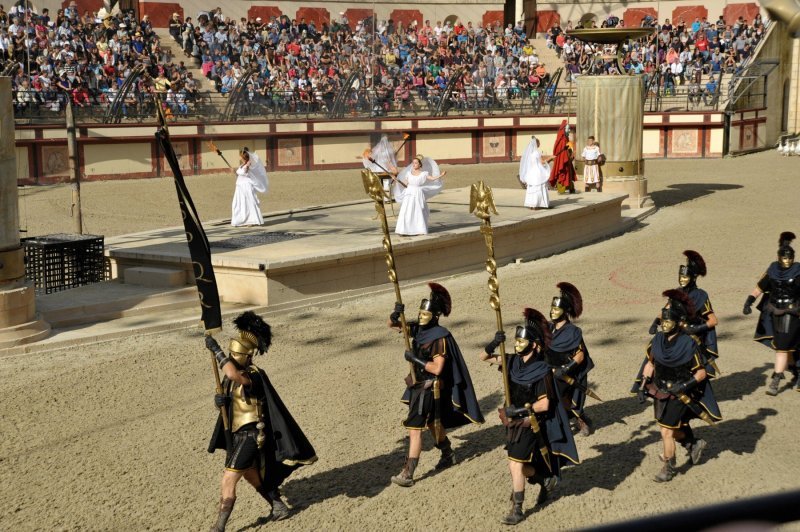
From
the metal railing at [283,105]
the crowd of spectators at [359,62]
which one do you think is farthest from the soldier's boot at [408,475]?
the crowd of spectators at [359,62]

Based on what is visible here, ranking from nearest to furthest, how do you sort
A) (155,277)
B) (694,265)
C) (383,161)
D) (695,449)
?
(695,449) < (694,265) < (155,277) < (383,161)

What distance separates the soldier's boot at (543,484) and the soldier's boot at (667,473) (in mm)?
957

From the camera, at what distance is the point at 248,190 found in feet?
62.3

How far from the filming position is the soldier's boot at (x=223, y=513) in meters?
7.32

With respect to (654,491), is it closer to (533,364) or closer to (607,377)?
(533,364)

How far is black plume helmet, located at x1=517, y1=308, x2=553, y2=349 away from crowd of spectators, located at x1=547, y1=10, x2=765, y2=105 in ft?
94.0

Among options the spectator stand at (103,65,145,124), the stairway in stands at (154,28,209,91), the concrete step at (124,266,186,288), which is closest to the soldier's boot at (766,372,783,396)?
the concrete step at (124,266,186,288)

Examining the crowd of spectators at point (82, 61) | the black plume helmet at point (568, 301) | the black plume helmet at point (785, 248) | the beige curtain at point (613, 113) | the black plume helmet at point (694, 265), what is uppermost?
the crowd of spectators at point (82, 61)

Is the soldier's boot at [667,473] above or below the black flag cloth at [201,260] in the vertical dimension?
below

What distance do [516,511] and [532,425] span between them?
0.63 metres

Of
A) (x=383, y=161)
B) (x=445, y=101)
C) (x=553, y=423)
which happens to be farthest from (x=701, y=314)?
(x=445, y=101)

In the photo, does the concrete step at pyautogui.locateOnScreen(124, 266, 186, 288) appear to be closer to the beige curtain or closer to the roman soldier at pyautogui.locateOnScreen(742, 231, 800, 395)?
the roman soldier at pyautogui.locateOnScreen(742, 231, 800, 395)

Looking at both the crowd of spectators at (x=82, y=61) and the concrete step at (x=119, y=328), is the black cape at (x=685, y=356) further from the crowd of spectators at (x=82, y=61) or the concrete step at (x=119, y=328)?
the crowd of spectators at (x=82, y=61)

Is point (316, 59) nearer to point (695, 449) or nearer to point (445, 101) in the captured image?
point (445, 101)
